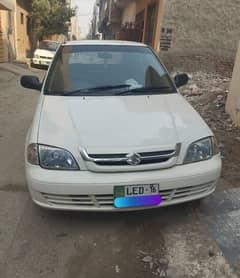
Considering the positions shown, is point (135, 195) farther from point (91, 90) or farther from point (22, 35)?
point (22, 35)

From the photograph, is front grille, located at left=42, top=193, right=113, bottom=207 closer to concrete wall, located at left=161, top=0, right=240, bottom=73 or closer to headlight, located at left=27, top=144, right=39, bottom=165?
headlight, located at left=27, top=144, right=39, bottom=165

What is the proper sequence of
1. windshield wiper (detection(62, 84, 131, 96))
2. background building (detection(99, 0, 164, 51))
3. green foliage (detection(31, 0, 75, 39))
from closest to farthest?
windshield wiper (detection(62, 84, 131, 96)) → background building (detection(99, 0, 164, 51)) → green foliage (detection(31, 0, 75, 39))

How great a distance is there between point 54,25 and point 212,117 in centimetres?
1983

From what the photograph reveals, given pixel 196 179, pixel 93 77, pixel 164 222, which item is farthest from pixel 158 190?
pixel 93 77

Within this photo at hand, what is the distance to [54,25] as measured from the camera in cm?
2253

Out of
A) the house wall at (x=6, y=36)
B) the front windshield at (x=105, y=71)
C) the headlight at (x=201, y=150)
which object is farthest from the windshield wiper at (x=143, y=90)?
the house wall at (x=6, y=36)

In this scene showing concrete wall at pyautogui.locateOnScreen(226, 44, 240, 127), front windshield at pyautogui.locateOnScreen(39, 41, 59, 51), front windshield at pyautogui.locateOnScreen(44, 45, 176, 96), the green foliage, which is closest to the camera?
front windshield at pyautogui.locateOnScreen(44, 45, 176, 96)

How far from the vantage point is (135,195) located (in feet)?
8.13

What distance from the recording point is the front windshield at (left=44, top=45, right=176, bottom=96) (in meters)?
3.47

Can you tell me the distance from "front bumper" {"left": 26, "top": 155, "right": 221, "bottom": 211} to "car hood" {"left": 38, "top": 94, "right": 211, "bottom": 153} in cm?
22

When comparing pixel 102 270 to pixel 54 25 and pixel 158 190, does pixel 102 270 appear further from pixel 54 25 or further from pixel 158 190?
pixel 54 25

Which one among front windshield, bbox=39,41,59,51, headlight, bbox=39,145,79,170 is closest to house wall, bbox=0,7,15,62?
front windshield, bbox=39,41,59,51

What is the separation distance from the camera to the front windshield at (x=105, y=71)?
3.47 m

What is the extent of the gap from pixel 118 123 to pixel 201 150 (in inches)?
31.0
